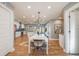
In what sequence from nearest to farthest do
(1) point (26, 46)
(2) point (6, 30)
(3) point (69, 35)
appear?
(2) point (6, 30) → (3) point (69, 35) → (1) point (26, 46)

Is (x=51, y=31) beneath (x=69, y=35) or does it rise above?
above

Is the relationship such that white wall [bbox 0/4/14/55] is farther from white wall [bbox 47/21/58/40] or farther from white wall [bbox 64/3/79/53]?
white wall [bbox 64/3/79/53]

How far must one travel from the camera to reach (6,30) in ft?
8.92

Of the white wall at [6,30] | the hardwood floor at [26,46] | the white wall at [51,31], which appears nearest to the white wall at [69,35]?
the hardwood floor at [26,46]

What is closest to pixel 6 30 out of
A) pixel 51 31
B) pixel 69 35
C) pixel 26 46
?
pixel 26 46

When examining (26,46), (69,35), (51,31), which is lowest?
(26,46)

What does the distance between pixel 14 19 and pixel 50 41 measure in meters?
1.17

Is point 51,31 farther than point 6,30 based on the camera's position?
Yes

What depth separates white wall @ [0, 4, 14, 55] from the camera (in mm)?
2551

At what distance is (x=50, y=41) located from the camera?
3.21m

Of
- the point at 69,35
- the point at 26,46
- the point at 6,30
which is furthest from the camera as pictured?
the point at 26,46

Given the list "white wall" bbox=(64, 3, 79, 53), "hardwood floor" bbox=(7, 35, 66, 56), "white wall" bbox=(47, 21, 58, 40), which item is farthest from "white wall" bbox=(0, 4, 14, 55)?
"white wall" bbox=(64, 3, 79, 53)

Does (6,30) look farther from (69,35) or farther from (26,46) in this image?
(69,35)

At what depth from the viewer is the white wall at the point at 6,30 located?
255 centimetres
